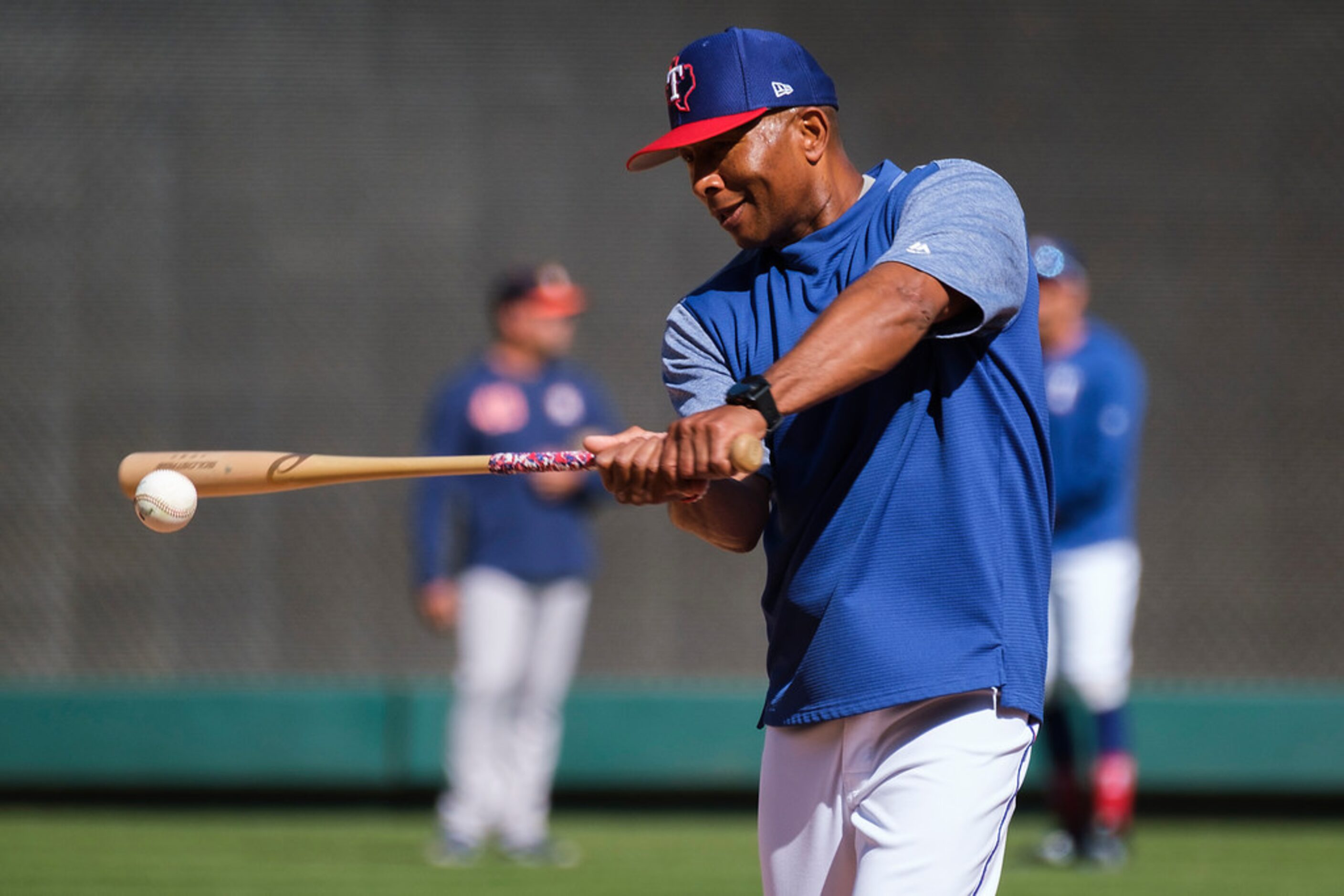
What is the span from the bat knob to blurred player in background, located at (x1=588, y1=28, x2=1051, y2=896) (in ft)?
0.07

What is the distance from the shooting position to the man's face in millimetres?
2707

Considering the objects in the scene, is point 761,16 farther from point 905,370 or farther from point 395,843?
point 905,370

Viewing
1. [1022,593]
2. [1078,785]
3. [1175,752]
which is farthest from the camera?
[1175,752]

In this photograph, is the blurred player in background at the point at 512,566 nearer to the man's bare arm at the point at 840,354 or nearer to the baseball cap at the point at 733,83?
the baseball cap at the point at 733,83

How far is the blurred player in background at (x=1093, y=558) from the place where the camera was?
21.6ft

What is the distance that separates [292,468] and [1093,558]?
4.34 metres

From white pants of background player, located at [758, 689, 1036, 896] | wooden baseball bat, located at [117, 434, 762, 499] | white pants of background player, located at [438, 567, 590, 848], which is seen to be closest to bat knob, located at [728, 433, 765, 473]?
white pants of background player, located at [758, 689, 1036, 896]

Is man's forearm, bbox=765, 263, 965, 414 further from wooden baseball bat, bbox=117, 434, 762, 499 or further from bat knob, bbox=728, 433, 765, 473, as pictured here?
wooden baseball bat, bbox=117, 434, 762, 499

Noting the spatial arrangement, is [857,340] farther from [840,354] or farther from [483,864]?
[483,864]

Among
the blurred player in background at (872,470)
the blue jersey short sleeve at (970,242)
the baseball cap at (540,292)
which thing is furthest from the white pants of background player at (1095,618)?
the blue jersey short sleeve at (970,242)

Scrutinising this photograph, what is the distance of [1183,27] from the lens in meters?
8.91

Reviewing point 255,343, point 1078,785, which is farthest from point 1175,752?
point 255,343

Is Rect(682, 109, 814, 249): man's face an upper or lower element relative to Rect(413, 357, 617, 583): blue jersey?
upper

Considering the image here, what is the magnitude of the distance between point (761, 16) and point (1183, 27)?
2436 mm
